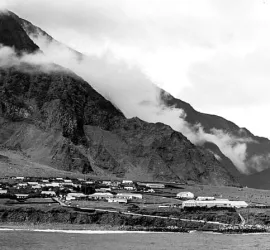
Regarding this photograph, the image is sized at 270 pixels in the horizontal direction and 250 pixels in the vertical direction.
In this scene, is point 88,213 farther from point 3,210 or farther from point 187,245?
point 187,245

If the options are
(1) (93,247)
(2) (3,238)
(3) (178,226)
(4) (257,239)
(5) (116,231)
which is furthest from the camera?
(3) (178,226)

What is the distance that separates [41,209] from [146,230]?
42313mm

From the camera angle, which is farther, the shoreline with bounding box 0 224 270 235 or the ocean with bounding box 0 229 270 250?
the shoreline with bounding box 0 224 270 235

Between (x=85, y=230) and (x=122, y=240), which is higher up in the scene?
(x=122, y=240)

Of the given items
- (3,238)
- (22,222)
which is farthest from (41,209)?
(3,238)

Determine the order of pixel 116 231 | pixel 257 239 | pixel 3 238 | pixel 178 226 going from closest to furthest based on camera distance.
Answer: pixel 3 238 → pixel 257 239 → pixel 116 231 → pixel 178 226

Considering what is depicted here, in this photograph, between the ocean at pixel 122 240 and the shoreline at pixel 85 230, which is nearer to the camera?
the ocean at pixel 122 240

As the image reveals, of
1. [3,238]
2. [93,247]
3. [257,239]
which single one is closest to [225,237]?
[257,239]

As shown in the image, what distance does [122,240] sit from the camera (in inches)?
5822

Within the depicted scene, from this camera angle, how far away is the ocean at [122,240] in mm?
134875

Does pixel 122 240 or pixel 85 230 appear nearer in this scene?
pixel 122 240

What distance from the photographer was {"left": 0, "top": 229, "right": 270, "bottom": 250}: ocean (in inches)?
5310

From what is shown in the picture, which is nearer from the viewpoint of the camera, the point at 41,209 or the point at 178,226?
the point at 178,226

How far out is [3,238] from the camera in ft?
481
